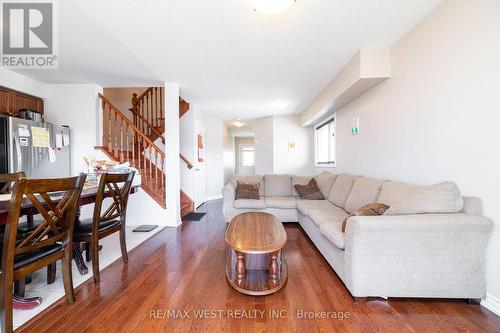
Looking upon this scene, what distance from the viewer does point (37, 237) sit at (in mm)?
1376

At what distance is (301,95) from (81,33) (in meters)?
3.43

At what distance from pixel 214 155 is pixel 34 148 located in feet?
12.5

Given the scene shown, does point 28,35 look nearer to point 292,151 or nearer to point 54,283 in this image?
point 54,283

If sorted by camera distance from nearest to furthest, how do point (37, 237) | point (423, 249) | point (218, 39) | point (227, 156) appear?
1. point (37, 237)
2. point (423, 249)
3. point (218, 39)
4. point (227, 156)

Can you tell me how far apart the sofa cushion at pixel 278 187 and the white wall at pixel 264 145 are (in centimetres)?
177

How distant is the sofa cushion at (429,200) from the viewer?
1567mm

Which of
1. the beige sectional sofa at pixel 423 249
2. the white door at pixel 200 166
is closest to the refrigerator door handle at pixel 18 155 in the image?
the white door at pixel 200 166

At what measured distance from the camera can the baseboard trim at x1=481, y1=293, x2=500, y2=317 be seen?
55.9 inches

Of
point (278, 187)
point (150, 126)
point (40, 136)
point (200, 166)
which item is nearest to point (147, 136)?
point (150, 126)

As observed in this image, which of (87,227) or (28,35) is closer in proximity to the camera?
(87,227)

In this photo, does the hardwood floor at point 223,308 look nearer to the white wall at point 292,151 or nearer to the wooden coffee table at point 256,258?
the wooden coffee table at point 256,258

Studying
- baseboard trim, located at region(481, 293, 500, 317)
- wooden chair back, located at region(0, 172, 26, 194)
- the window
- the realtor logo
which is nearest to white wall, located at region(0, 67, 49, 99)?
the realtor logo

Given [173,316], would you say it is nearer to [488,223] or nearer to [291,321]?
[291,321]

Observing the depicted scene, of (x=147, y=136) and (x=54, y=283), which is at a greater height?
(x=147, y=136)
